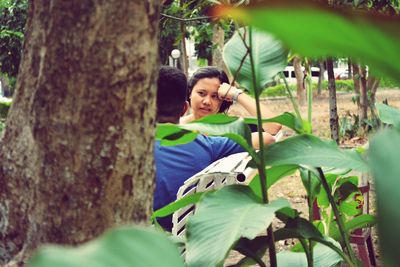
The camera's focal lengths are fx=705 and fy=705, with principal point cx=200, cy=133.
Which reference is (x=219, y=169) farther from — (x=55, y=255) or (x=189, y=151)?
(x=55, y=255)

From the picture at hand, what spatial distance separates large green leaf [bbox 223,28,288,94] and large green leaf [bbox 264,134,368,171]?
0.52ft

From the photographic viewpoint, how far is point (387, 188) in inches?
17.9

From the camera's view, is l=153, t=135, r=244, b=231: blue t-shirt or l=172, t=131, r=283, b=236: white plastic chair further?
l=153, t=135, r=244, b=231: blue t-shirt

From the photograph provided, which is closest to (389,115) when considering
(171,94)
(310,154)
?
(310,154)

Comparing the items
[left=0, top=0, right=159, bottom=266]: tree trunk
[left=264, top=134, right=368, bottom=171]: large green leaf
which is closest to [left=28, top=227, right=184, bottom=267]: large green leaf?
[left=0, top=0, right=159, bottom=266]: tree trunk

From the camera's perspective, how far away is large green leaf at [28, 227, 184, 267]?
1.62 ft

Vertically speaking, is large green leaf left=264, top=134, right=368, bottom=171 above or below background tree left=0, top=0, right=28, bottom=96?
below

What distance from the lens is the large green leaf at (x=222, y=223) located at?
139 cm

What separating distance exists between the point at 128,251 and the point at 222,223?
957 mm

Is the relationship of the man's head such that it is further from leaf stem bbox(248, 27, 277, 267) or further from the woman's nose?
leaf stem bbox(248, 27, 277, 267)

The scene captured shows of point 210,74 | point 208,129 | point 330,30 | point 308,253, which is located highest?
point 210,74

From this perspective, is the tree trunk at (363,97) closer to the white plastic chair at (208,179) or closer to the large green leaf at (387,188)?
the white plastic chair at (208,179)

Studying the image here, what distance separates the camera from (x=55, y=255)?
0.45 m

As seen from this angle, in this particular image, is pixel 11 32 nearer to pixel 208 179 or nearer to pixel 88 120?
pixel 208 179
